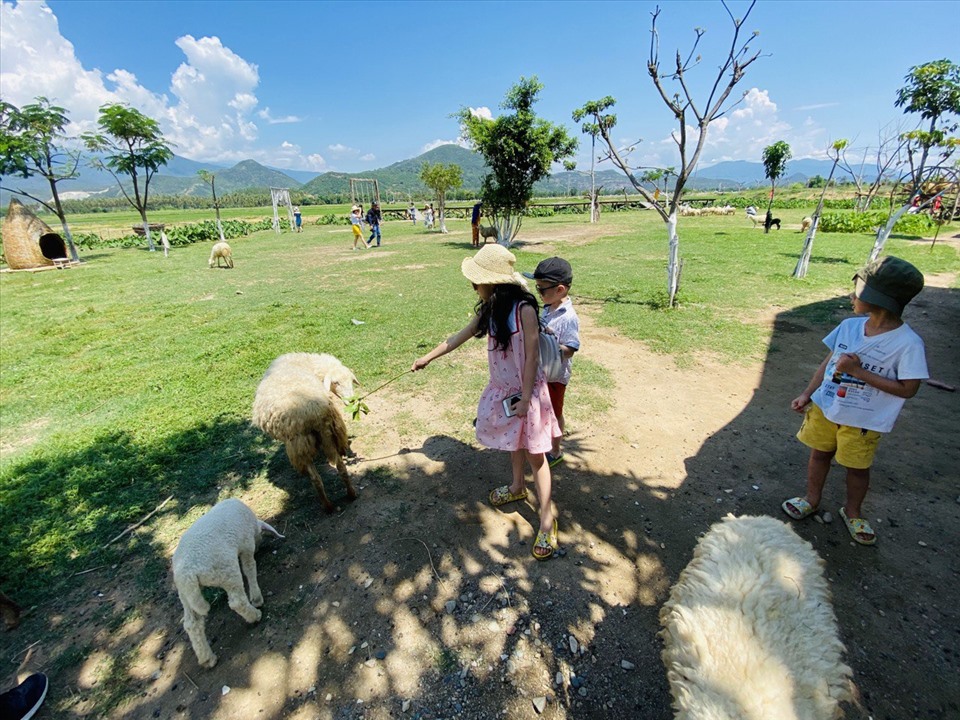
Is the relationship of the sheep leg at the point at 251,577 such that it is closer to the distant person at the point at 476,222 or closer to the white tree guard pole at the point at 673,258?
the white tree guard pole at the point at 673,258

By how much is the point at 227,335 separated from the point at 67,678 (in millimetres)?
6680

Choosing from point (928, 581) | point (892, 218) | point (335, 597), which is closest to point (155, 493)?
point (335, 597)

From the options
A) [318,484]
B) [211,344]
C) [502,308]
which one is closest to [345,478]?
[318,484]

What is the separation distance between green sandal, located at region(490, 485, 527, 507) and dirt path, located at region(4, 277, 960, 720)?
0.09m

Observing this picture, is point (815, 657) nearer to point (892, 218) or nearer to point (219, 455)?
point (219, 455)

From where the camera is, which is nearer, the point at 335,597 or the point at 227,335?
the point at 335,597

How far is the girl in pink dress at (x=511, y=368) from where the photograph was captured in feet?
8.79

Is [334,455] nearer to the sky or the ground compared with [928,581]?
nearer to the sky

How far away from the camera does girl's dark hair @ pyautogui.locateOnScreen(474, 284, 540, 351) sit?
271 cm

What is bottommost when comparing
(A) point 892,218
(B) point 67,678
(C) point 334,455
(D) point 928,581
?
(B) point 67,678

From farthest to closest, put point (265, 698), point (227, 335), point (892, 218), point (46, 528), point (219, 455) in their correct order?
point (892, 218)
point (227, 335)
point (219, 455)
point (46, 528)
point (265, 698)

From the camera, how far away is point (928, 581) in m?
2.76

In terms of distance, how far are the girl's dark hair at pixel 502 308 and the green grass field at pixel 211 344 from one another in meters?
2.49

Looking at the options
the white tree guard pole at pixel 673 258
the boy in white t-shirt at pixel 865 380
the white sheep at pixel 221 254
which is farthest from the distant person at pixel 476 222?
the boy in white t-shirt at pixel 865 380
